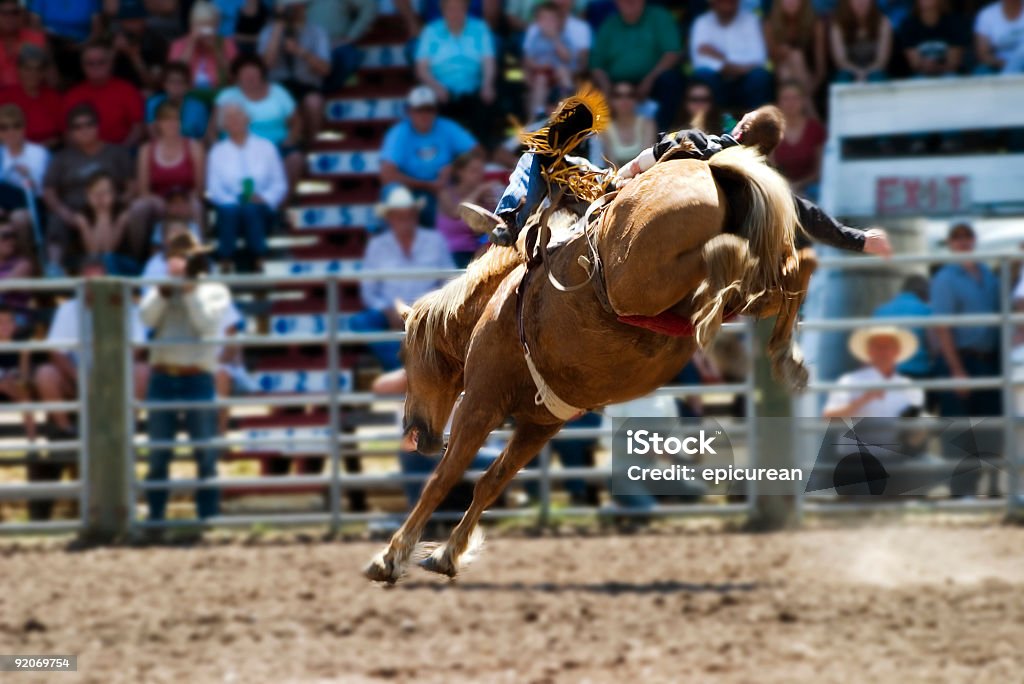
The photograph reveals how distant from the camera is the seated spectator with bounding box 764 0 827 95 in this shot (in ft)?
30.8

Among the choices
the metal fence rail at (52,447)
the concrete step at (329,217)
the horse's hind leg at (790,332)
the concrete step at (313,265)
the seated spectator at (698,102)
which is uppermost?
the seated spectator at (698,102)

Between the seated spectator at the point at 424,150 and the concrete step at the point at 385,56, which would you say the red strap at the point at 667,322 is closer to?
the seated spectator at the point at 424,150

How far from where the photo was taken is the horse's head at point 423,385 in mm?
3137

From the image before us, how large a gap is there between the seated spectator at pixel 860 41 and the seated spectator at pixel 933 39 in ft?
0.43

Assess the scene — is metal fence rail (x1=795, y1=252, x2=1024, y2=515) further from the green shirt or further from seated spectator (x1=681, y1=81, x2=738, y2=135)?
the green shirt

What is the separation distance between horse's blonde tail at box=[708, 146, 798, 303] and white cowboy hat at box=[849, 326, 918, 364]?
5.93 m

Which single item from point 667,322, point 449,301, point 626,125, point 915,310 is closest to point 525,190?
point 449,301

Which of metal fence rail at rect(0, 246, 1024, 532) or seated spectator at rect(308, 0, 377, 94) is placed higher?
seated spectator at rect(308, 0, 377, 94)

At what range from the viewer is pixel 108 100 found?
10711 mm

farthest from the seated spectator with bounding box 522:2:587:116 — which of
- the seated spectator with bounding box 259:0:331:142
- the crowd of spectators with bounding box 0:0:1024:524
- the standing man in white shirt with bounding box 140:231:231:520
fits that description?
the standing man in white shirt with bounding box 140:231:231:520

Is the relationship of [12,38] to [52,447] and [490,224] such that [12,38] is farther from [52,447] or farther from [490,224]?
[490,224]

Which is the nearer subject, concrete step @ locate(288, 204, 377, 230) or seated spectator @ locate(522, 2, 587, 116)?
seated spectator @ locate(522, 2, 587, 116)

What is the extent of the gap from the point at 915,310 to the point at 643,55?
2.49 metres

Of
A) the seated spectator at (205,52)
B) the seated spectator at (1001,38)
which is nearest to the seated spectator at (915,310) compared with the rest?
the seated spectator at (1001,38)
